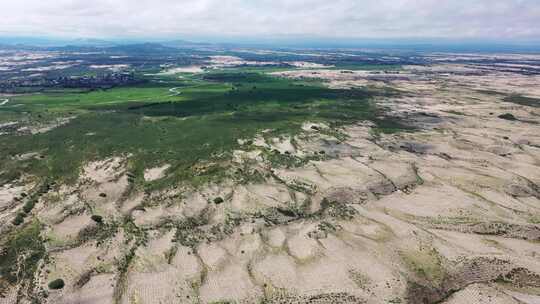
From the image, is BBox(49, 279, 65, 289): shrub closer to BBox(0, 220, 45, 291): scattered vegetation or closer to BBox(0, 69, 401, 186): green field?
BBox(0, 220, 45, 291): scattered vegetation

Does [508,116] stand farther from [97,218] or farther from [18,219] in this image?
[18,219]

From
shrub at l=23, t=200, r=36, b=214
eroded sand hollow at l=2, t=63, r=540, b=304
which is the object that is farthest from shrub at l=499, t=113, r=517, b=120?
shrub at l=23, t=200, r=36, b=214

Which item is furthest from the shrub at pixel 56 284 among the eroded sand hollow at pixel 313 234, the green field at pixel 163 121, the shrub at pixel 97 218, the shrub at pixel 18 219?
the green field at pixel 163 121

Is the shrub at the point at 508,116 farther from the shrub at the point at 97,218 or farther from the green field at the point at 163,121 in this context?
the shrub at the point at 97,218

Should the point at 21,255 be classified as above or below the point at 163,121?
below

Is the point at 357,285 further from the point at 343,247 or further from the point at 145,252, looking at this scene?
the point at 145,252

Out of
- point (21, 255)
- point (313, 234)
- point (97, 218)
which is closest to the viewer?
point (21, 255)

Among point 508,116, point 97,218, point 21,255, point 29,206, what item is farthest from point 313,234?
point 508,116
